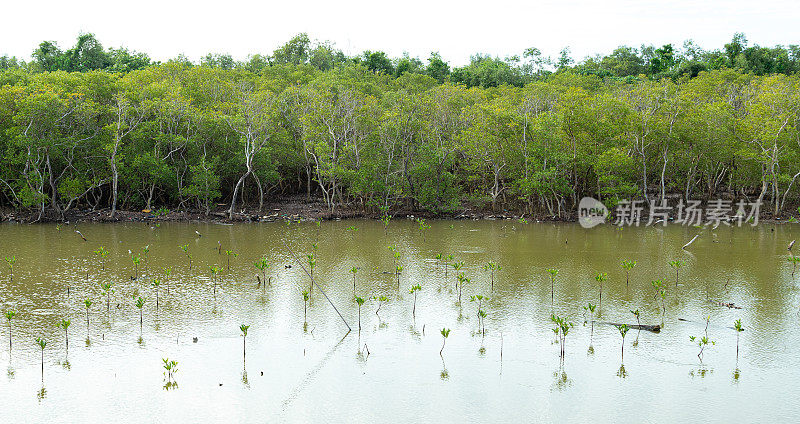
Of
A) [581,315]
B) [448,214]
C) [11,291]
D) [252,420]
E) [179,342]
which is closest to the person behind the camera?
[252,420]

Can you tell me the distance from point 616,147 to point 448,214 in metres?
9.38

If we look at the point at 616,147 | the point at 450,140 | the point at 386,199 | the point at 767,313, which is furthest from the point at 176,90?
the point at 767,313

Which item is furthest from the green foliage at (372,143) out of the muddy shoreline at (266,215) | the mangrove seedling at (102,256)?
the mangrove seedling at (102,256)

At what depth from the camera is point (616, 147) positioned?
100 ft

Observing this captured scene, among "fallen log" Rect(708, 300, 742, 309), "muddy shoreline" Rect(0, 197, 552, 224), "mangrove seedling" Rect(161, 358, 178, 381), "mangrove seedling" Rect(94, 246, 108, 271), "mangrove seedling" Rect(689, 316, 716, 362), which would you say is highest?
"muddy shoreline" Rect(0, 197, 552, 224)

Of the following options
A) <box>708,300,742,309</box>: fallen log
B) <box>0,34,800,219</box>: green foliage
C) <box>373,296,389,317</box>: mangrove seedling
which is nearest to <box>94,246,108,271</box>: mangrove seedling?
<box>373,296,389,317</box>: mangrove seedling

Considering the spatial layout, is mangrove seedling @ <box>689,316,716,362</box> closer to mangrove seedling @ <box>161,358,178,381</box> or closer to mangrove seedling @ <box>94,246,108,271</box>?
mangrove seedling @ <box>161,358,178,381</box>

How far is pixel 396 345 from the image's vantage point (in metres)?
10.4

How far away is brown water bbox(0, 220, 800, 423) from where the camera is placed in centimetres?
805

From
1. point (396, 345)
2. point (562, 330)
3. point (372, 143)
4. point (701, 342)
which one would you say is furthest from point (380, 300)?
point (372, 143)

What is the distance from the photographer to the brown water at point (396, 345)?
8.05m

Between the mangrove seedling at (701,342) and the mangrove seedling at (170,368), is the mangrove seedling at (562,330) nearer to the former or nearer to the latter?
the mangrove seedling at (701,342)

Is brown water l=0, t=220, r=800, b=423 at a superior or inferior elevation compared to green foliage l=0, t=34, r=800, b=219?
inferior

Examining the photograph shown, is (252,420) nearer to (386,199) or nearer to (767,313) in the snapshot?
(767,313)
